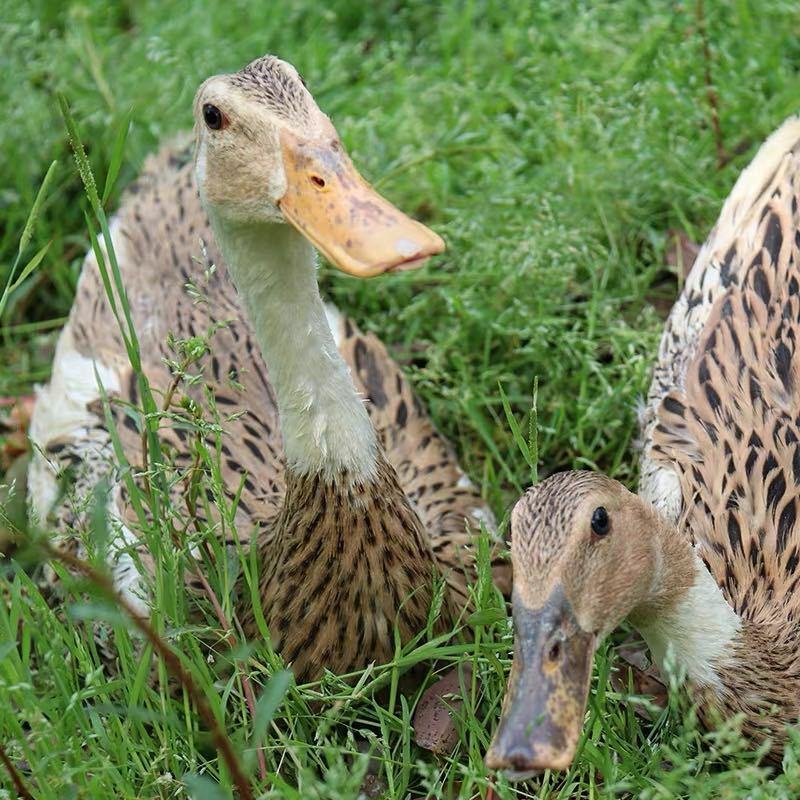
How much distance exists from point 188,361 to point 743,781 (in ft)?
4.21

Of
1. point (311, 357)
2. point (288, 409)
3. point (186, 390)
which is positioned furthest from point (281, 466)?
point (311, 357)

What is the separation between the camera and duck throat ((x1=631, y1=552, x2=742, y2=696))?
2.71m

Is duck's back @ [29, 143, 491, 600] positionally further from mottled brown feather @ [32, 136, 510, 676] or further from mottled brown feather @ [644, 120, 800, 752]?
mottled brown feather @ [644, 120, 800, 752]

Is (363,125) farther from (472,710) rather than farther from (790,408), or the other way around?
(472,710)

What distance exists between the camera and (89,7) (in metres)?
5.21

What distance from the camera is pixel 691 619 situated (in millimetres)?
2727

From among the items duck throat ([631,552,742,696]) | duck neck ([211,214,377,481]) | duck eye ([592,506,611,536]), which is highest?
duck neck ([211,214,377,481])

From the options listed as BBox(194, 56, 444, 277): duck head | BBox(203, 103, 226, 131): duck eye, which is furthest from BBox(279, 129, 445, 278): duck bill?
BBox(203, 103, 226, 131): duck eye

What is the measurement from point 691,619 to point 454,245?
1726 mm

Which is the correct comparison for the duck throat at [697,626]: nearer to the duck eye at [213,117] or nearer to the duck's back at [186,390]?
the duck's back at [186,390]

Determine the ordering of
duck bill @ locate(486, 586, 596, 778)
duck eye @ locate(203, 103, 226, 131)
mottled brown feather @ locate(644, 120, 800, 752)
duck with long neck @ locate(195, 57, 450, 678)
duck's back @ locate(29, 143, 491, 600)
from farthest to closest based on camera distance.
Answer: duck's back @ locate(29, 143, 491, 600) → mottled brown feather @ locate(644, 120, 800, 752) → duck eye @ locate(203, 103, 226, 131) → duck with long neck @ locate(195, 57, 450, 678) → duck bill @ locate(486, 586, 596, 778)

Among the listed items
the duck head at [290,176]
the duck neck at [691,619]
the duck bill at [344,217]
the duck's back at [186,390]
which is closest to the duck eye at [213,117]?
the duck head at [290,176]

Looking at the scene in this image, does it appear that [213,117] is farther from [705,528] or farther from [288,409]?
[705,528]

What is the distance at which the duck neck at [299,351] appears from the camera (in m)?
2.74
